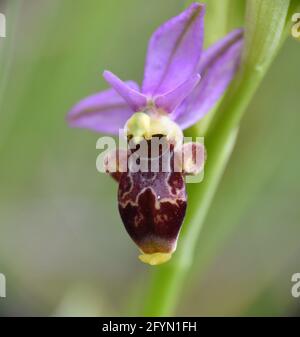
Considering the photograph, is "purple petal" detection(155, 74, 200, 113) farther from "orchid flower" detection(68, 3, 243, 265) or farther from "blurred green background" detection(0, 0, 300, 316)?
"blurred green background" detection(0, 0, 300, 316)

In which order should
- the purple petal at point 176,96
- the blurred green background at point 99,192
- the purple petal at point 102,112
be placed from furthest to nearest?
the blurred green background at point 99,192 < the purple petal at point 102,112 < the purple petal at point 176,96

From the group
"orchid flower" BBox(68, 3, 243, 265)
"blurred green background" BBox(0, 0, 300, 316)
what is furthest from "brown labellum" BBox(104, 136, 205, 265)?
"blurred green background" BBox(0, 0, 300, 316)

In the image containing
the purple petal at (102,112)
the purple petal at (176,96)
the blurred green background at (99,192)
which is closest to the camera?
the purple petal at (176,96)

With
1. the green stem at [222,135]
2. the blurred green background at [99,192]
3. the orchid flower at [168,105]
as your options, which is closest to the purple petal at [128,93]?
the orchid flower at [168,105]

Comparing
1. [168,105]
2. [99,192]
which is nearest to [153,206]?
[168,105]

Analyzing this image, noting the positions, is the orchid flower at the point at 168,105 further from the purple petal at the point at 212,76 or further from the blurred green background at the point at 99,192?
the blurred green background at the point at 99,192

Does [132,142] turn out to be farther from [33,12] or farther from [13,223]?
[13,223]

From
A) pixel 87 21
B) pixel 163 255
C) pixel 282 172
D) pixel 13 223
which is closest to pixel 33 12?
pixel 87 21
